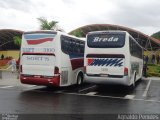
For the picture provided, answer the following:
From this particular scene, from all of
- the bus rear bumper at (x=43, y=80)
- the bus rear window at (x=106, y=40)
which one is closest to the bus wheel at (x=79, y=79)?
the bus rear window at (x=106, y=40)

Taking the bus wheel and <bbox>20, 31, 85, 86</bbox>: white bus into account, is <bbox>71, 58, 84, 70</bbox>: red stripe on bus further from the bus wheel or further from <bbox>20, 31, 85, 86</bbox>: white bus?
<bbox>20, 31, 85, 86</bbox>: white bus

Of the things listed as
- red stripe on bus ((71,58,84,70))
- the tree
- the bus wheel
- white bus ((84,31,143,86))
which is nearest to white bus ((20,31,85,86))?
red stripe on bus ((71,58,84,70))

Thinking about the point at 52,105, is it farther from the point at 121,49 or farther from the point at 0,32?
the point at 0,32

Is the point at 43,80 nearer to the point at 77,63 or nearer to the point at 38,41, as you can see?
the point at 38,41

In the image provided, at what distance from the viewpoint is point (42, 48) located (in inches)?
617

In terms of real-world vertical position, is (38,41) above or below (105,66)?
above

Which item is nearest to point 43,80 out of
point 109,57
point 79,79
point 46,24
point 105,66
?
point 105,66

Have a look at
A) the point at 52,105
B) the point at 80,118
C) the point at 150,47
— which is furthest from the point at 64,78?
the point at 150,47

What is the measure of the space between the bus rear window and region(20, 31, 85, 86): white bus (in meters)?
1.36

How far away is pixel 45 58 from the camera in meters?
15.6

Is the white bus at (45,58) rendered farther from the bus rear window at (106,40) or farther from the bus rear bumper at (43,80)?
the bus rear window at (106,40)

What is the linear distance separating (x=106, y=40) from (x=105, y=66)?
4.56 ft

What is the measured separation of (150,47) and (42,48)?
131 feet

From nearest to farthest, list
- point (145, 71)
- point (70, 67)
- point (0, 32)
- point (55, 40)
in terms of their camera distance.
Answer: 1. point (55, 40)
2. point (70, 67)
3. point (145, 71)
4. point (0, 32)
